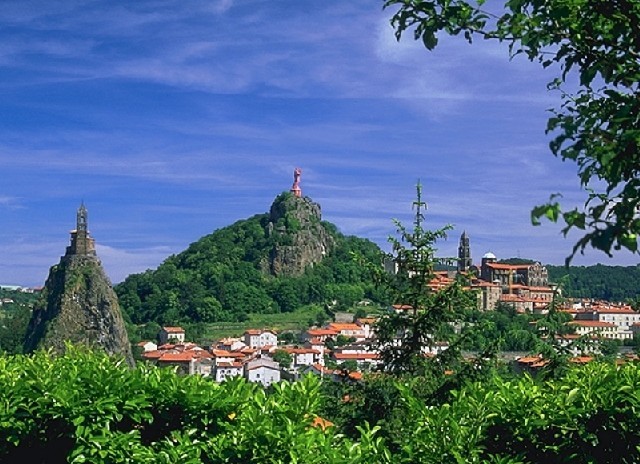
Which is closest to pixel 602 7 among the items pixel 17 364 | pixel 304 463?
pixel 304 463

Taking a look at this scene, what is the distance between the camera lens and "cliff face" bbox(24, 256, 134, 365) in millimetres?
88500

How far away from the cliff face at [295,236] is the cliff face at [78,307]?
2752cm

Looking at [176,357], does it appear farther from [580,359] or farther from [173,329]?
[580,359]

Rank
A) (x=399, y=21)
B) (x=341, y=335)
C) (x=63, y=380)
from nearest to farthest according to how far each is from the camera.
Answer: (x=399, y=21)
(x=63, y=380)
(x=341, y=335)

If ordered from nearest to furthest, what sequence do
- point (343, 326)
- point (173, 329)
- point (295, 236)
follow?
point (343, 326) → point (173, 329) → point (295, 236)

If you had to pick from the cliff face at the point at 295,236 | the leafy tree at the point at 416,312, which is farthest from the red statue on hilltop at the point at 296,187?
the leafy tree at the point at 416,312

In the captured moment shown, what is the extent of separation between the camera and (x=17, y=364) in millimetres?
6027

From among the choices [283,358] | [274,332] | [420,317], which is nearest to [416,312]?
[420,317]

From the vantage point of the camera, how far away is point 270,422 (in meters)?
4.69

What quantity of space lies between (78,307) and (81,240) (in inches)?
317

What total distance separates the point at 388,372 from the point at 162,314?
96.7 m

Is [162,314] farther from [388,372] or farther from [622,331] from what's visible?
[388,372]

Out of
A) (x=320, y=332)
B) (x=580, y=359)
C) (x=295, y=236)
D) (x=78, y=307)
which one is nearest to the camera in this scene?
Result: (x=580, y=359)

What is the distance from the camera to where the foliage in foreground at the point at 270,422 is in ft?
15.1
